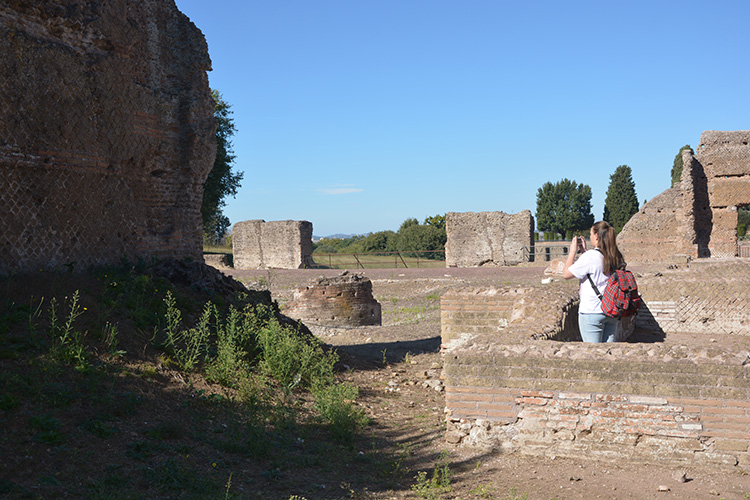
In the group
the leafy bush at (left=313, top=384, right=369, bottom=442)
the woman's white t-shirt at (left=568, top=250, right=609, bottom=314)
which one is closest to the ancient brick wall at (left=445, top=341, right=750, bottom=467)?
the woman's white t-shirt at (left=568, top=250, right=609, bottom=314)

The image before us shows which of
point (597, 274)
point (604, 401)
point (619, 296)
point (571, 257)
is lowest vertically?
point (604, 401)

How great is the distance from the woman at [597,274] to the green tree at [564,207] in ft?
215

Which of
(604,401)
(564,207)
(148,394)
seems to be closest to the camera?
(604,401)

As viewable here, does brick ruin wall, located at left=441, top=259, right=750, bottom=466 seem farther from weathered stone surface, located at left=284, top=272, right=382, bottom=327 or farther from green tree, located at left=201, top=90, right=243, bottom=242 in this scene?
green tree, located at left=201, top=90, right=243, bottom=242

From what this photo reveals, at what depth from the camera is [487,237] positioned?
30.0 meters

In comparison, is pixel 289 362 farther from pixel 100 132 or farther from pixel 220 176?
pixel 220 176

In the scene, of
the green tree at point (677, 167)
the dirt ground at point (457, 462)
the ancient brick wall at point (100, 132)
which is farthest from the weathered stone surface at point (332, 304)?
the green tree at point (677, 167)

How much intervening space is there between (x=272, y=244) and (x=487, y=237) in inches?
451

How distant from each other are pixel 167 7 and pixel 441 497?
8.08 metres

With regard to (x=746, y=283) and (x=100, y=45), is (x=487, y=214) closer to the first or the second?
(x=746, y=283)

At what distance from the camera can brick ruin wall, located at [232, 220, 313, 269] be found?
1225 inches

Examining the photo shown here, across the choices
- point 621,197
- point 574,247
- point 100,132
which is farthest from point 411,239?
point 574,247

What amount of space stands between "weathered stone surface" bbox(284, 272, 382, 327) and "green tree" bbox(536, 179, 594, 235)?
58.4 meters

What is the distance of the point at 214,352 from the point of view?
22.3 ft
